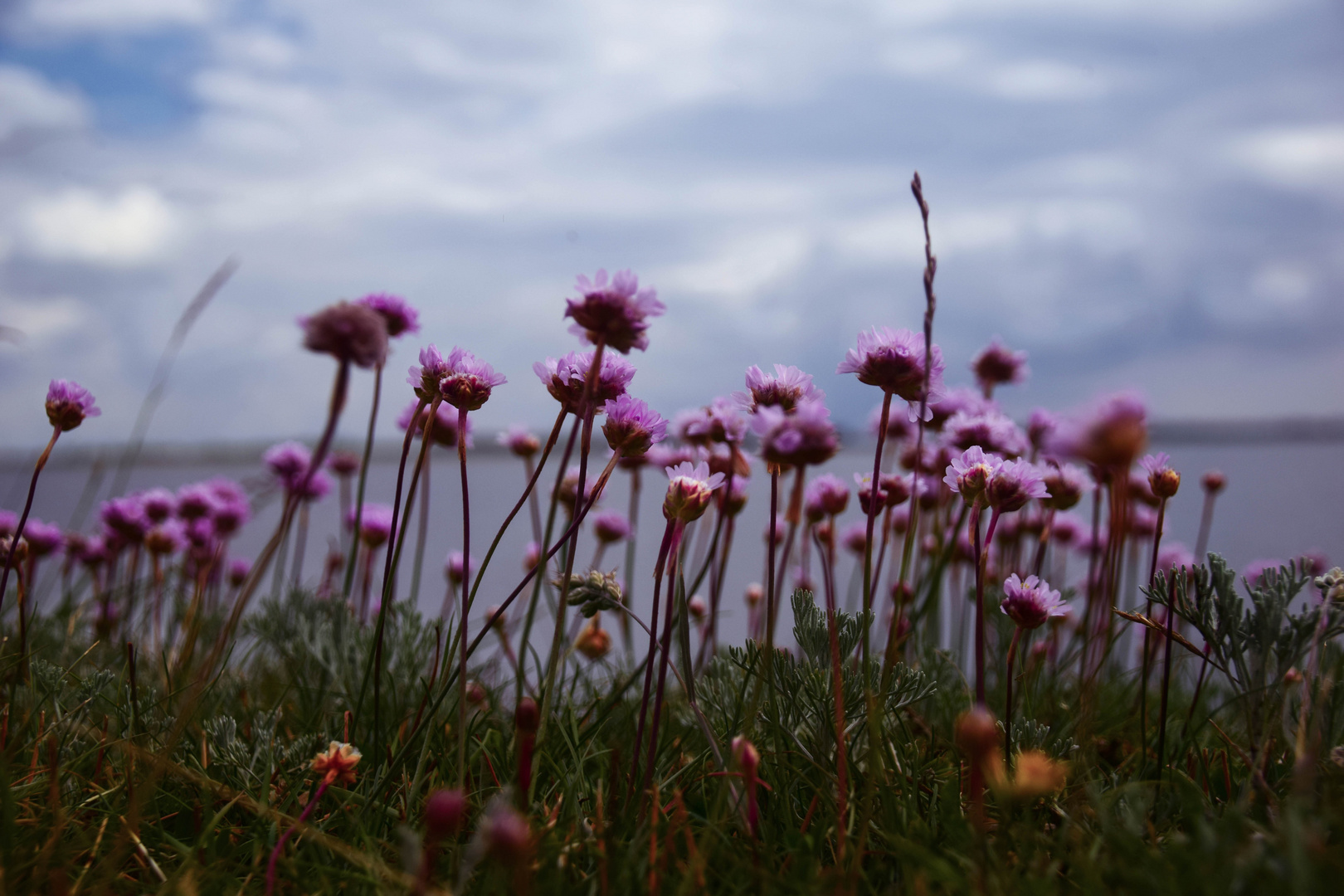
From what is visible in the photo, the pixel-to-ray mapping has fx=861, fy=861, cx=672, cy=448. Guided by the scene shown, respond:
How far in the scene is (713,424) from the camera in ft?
4.09

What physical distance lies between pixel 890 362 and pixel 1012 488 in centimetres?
20

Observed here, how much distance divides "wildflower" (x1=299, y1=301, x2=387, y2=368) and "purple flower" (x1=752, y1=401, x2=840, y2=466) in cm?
36

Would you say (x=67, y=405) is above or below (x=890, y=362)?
below

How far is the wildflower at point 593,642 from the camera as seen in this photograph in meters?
1.55

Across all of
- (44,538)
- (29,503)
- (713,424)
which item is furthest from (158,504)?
(713,424)

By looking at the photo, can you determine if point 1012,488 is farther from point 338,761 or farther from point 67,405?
point 67,405

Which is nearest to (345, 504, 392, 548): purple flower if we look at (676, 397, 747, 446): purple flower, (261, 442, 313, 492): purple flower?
(261, 442, 313, 492): purple flower

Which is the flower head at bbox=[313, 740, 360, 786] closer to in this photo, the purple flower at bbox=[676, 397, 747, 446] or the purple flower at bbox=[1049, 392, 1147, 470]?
the purple flower at bbox=[676, 397, 747, 446]

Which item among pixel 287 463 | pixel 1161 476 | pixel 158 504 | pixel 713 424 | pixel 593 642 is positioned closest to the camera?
pixel 1161 476

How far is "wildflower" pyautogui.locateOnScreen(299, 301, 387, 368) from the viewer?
70 cm

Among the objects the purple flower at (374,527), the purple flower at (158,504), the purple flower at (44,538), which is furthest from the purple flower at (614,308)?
the purple flower at (44,538)

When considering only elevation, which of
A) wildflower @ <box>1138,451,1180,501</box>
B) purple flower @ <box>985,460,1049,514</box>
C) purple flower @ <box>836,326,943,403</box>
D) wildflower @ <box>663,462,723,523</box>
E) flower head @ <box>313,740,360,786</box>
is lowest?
flower head @ <box>313,740,360,786</box>

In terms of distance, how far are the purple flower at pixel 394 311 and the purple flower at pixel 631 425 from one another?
1.80 feet

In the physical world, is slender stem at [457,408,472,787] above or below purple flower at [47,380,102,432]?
below
